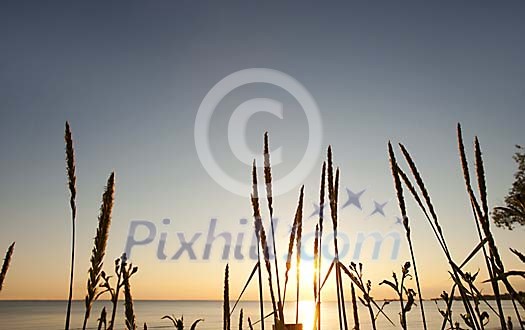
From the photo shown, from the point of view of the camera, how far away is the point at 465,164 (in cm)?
232

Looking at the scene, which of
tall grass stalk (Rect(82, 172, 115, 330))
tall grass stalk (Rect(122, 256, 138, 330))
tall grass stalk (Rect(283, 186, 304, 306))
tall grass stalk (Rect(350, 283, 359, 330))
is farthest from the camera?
tall grass stalk (Rect(350, 283, 359, 330))

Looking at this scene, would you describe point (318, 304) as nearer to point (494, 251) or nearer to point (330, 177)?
point (330, 177)

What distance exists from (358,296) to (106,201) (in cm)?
234

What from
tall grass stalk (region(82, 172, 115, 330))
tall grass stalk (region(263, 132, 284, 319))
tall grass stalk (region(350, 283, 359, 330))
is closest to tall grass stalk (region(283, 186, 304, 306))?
tall grass stalk (region(263, 132, 284, 319))

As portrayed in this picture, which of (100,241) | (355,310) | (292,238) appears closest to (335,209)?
(292,238)

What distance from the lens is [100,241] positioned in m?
1.50

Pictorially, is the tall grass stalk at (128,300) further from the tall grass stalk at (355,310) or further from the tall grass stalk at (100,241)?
the tall grass stalk at (355,310)

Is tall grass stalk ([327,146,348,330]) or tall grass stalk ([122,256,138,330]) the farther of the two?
tall grass stalk ([327,146,348,330])

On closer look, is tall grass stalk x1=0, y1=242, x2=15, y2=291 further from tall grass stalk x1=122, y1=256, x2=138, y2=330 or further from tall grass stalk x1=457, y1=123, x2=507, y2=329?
tall grass stalk x1=457, y1=123, x2=507, y2=329

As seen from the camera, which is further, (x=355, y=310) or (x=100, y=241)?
(x=355, y=310)

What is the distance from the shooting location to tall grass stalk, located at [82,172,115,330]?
1.48 m

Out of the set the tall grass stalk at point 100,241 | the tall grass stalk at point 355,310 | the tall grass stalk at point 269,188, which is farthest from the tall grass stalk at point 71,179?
the tall grass stalk at point 355,310

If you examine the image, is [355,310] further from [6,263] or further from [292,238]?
[6,263]

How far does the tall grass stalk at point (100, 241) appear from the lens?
Answer: 1479 millimetres
